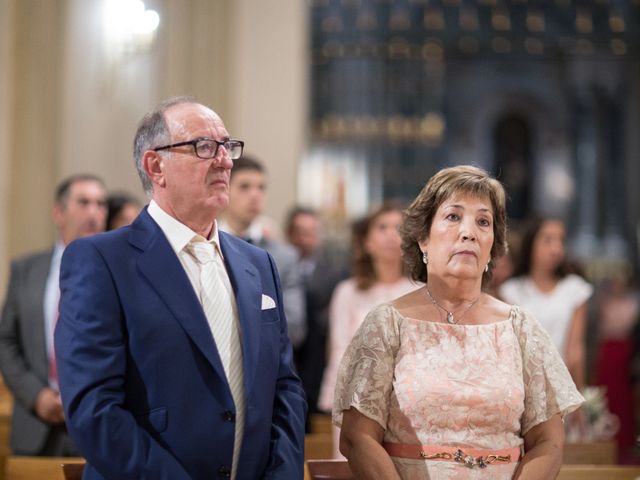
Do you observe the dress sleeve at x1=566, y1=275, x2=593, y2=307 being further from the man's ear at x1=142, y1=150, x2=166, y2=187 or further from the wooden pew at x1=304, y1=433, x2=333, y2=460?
the man's ear at x1=142, y1=150, x2=166, y2=187

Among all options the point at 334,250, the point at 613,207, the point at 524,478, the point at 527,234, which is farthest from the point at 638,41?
the point at 524,478

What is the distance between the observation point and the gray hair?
106 inches

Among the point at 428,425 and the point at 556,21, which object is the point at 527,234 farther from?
the point at 556,21

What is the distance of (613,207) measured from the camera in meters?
14.0

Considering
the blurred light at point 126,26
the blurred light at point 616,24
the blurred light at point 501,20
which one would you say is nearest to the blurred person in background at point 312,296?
the blurred light at point 126,26

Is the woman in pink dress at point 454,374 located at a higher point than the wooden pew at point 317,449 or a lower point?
higher

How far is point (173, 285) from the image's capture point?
2586mm

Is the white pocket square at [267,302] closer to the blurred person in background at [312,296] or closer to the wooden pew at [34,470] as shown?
the wooden pew at [34,470]

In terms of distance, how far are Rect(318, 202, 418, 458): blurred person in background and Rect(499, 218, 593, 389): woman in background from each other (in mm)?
966

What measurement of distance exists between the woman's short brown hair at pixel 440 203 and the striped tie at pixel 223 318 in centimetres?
68

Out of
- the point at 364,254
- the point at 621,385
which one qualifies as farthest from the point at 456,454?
the point at 621,385

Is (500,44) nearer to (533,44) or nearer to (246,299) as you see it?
(533,44)

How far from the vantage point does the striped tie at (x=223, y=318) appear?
8.60ft

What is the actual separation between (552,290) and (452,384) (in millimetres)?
3177
